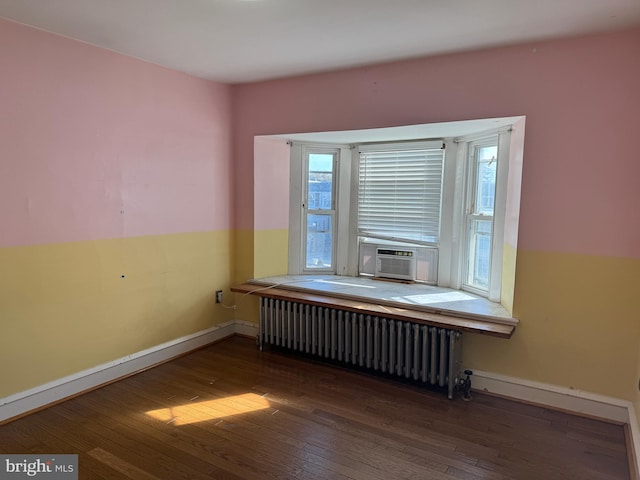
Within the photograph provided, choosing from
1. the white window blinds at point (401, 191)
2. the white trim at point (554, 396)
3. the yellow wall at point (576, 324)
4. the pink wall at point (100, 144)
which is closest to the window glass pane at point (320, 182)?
the white window blinds at point (401, 191)

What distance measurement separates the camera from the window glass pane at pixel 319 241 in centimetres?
434

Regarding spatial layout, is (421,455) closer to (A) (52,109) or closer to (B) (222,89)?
(A) (52,109)

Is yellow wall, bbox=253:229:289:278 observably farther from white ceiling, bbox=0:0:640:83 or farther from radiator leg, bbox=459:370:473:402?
radiator leg, bbox=459:370:473:402

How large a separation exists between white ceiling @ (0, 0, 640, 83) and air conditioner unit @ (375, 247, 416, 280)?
1.77 metres

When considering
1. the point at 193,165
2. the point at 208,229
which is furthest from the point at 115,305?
the point at 193,165

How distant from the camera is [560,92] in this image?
2.68m

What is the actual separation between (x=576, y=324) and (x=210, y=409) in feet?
8.30

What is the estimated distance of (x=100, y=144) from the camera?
3.00 metres

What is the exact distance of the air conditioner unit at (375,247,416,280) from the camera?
3.99m

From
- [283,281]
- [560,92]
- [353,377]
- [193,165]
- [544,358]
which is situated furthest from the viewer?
[283,281]

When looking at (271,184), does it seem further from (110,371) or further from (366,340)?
(110,371)

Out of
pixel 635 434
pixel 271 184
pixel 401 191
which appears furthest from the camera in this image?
pixel 271 184

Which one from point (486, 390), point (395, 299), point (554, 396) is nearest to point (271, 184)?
point (395, 299)

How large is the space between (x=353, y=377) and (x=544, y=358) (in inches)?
55.3
